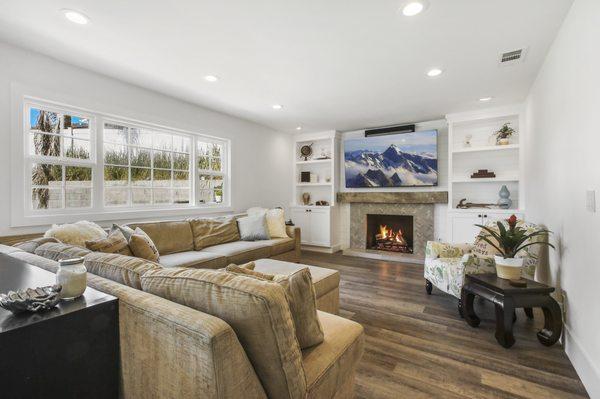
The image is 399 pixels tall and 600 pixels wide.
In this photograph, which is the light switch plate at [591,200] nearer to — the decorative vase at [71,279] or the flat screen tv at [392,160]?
the decorative vase at [71,279]

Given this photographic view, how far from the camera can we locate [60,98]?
2826mm

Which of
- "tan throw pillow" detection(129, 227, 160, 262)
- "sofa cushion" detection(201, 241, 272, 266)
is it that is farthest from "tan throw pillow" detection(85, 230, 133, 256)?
"sofa cushion" detection(201, 241, 272, 266)

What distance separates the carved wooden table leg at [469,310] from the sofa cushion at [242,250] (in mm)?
2315

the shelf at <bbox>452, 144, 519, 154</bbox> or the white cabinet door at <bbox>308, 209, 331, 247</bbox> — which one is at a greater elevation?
the shelf at <bbox>452, 144, 519, 154</bbox>

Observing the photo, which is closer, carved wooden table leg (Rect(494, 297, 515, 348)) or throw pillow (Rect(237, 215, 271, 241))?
carved wooden table leg (Rect(494, 297, 515, 348))

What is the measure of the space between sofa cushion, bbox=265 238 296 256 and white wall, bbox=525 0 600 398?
299 cm

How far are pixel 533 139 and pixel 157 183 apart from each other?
4730 millimetres

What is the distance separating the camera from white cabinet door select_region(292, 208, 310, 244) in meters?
5.84

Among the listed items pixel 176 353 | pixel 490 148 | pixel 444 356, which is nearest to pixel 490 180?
pixel 490 148

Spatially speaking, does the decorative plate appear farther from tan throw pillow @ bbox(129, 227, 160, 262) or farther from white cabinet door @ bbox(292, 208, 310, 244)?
white cabinet door @ bbox(292, 208, 310, 244)

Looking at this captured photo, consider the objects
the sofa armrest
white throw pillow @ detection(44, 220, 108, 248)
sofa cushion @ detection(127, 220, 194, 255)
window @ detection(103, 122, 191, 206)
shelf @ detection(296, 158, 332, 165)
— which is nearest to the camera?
the sofa armrest

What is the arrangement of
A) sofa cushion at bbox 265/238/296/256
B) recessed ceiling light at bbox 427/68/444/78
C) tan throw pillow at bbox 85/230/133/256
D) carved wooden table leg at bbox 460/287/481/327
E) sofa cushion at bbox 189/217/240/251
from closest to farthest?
1. tan throw pillow at bbox 85/230/133/256
2. carved wooden table leg at bbox 460/287/481/327
3. recessed ceiling light at bbox 427/68/444/78
4. sofa cushion at bbox 189/217/240/251
5. sofa cushion at bbox 265/238/296/256

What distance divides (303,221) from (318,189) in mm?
830

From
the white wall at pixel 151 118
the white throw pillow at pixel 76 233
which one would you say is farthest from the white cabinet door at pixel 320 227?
the white throw pillow at pixel 76 233
